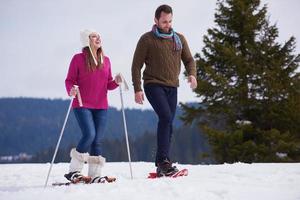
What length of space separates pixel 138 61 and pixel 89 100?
0.85 meters

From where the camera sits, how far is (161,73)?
20.0ft

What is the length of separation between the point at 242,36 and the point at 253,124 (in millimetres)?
4306

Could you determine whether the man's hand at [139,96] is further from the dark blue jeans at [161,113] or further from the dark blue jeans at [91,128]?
the dark blue jeans at [91,128]

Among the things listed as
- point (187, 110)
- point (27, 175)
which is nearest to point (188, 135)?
point (187, 110)

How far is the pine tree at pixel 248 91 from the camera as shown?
1919 cm

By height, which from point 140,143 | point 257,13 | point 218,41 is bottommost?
point 140,143

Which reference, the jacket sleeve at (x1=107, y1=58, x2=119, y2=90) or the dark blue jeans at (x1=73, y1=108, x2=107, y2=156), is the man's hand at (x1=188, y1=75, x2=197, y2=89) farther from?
the dark blue jeans at (x1=73, y1=108, x2=107, y2=156)

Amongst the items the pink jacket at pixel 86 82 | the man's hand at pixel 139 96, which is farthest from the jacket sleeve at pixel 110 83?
the man's hand at pixel 139 96

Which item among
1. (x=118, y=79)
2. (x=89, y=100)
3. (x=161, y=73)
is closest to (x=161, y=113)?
(x=161, y=73)

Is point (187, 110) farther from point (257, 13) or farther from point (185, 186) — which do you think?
point (185, 186)

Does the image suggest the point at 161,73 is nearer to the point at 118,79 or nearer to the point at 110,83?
the point at 118,79

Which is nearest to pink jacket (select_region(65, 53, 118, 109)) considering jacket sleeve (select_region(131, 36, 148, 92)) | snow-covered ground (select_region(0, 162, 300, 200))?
jacket sleeve (select_region(131, 36, 148, 92))

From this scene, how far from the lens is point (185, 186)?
465cm

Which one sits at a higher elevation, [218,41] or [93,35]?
[218,41]
